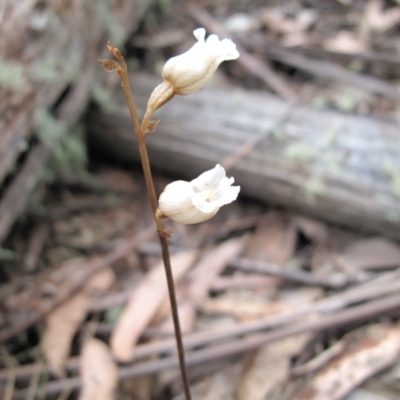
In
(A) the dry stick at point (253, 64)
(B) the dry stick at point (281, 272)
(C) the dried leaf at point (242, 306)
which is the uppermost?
(A) the dry stick at point (253, 64)

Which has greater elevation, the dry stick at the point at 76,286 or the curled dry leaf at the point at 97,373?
the dry stick at the point at 76,286

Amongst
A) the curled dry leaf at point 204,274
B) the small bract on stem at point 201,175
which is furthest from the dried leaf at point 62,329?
the small bract on stem at point 201,175

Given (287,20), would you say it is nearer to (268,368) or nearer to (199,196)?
(268,368)

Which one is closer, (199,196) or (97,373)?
(199,196)

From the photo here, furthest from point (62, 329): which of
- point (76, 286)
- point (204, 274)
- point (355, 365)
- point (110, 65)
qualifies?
point (110, 65)

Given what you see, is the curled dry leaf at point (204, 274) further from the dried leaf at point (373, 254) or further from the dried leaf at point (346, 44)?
the dried leaf at point (346, 44)

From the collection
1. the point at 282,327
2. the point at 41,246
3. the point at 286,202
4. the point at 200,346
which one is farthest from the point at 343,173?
the point at 41,246

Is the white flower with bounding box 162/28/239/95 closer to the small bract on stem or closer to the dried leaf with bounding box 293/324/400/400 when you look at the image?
the small bract on stem

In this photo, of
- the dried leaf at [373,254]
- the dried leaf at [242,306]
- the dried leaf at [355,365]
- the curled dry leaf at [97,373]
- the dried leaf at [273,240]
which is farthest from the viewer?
the dried leaf at [273,240]
